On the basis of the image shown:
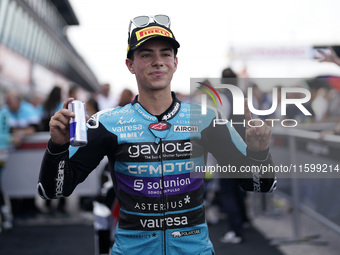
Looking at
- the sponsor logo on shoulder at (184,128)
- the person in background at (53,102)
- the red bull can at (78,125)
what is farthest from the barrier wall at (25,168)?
the red bull can at (78,125)

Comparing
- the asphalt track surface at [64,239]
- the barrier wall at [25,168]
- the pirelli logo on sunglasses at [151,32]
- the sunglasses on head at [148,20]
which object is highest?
A: the sunglasses on head at [148,20]

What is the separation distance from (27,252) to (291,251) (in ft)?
11.2

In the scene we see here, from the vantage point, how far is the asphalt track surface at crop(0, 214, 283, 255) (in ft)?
18.0

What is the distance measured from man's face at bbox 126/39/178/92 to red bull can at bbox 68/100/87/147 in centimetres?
39

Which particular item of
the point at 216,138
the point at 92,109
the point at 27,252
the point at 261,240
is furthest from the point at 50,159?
the point at 261,240

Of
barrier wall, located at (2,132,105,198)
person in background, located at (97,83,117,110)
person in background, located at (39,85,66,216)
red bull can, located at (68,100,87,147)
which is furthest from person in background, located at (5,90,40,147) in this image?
red bull can, located at (68,100,87,147)

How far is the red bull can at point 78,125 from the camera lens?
67.5 inches

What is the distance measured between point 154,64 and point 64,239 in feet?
15.4

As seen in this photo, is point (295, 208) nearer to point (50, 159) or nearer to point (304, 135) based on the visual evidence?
point (304, 135)

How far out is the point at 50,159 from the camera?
6.27 ft

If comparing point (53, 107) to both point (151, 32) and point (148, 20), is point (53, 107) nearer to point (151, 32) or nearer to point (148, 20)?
point (148, 20)

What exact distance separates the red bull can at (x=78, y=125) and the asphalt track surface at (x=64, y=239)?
13.0 ft

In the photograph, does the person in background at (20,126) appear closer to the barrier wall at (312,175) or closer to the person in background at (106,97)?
the person in background at (106,97)

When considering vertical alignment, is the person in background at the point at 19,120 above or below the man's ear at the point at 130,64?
below
